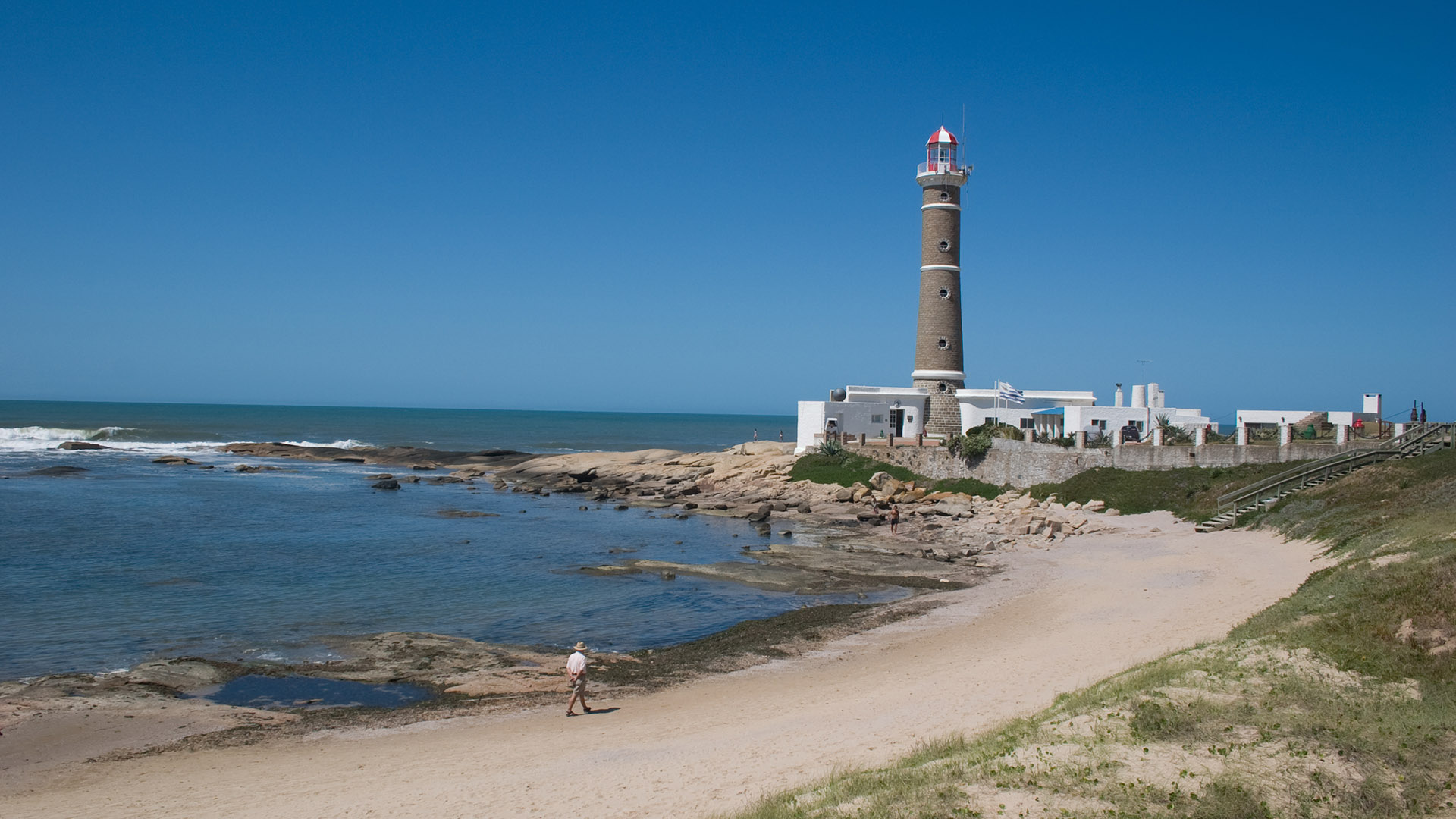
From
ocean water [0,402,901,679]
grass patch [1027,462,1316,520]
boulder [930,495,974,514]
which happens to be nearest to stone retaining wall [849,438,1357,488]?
grass patch [1027,462,1316,520]

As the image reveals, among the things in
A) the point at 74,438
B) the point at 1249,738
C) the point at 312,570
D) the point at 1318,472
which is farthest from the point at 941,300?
the point at 74,438

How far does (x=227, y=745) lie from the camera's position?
13469 mm

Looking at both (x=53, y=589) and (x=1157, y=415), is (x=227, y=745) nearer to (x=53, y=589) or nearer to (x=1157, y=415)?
(x=53, y=589)

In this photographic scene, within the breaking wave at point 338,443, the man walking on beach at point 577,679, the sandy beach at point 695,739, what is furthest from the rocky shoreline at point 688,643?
the breaking wave at point 338,443

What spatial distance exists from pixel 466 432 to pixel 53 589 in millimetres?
110015

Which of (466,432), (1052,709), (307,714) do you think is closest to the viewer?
(1052,709)

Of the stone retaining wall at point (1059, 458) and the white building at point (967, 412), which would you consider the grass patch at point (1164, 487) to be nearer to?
the stone retaining wall at point (1059, 458)

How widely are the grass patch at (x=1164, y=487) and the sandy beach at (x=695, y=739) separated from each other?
32.4ft

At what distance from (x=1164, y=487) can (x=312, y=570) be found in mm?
27853

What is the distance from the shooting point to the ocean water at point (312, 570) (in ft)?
65.6

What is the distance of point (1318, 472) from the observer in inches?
1118

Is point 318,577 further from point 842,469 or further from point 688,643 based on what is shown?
point 842,469

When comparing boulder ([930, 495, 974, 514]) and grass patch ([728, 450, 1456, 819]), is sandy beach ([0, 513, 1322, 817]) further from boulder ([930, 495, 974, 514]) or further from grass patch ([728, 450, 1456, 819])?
boulder ([930, 495, 974, 514])

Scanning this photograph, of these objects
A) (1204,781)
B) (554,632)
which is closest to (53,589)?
(554,632)
